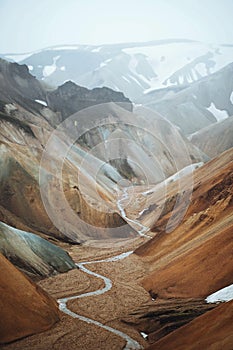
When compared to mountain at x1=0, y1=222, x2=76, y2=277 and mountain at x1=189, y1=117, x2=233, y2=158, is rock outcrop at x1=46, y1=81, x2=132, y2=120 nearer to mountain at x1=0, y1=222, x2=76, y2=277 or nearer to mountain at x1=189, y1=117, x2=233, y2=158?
mountain at x1=189, y1=117, x2=233, y2=158

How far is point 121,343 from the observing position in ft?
41.1

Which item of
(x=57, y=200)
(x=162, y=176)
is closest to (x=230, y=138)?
(x=162, y=176)

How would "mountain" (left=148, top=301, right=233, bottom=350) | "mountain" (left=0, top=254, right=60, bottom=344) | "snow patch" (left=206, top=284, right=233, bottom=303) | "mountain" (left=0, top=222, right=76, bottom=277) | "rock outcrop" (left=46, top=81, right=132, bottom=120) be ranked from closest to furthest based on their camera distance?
"mountain" (left=148, top=301, right=233, bottom=350)
"mountain" (left=0, top=254, right=60, bottom=344)
"snow patch" (left=206, top=284, right=233, bottom=303)
"mountain" (left=0, top=222, right=76, bottom=277)
"rock outcrop" (left=46, top=81, right=132, bottom=120)

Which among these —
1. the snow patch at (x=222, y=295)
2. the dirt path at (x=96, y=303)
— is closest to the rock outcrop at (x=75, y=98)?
the dirt path at (x=96, y=303)

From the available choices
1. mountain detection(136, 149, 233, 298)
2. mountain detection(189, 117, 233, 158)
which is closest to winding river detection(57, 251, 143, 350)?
mountain detection(136, 149, 233, 298)

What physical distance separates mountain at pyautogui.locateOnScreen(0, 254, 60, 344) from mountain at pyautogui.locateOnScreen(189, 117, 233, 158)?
411ft

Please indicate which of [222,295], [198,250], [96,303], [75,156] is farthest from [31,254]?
[75,156]

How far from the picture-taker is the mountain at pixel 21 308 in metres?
12.4

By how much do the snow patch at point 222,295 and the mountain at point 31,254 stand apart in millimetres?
9309

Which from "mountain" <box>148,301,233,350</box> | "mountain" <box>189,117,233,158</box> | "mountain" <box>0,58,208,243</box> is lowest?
"mountain" <box>189,117,233,158</box>

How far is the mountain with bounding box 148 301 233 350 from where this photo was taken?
922 centimetres

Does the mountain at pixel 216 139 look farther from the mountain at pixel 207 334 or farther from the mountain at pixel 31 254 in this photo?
the mountain at pixel 207 334

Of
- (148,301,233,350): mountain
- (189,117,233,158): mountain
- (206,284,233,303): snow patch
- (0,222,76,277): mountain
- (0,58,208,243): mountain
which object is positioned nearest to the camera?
(148,301,233,350): mountain

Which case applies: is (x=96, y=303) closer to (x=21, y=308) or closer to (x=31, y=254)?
(x=21, y=308)
